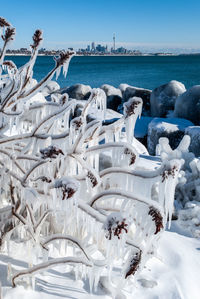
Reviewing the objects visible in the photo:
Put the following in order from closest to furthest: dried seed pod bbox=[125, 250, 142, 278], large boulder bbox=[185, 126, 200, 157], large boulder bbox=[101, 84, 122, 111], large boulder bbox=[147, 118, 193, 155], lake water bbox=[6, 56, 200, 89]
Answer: dried seed pod bbox=[125, 250, 142, 278], large boulder bbox=[185, 126, 200, 157], large boulder bbox=[147, 118, 193, 155], large boulder bbox=[101, 84, 122, 111], lake water bbox=[6, 56, 200, 89]

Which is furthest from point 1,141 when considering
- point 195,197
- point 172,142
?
point 172,142

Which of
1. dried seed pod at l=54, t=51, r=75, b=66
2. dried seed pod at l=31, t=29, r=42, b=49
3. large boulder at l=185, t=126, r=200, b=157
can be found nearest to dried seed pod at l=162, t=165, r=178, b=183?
dried seed pod at l=54, t=51, r=75, b=66

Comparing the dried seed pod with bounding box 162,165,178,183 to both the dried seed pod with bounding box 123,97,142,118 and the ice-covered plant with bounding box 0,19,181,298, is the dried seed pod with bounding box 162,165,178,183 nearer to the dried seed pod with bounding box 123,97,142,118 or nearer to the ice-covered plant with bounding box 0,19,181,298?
the ice-covered plant with bounding box 0,19,181,298

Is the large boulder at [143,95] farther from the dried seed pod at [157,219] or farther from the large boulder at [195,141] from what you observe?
the dried seed pod at [157,219]

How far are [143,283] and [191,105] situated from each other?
27.7ft

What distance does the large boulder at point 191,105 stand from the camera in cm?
991

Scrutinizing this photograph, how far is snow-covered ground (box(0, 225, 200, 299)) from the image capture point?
6.39 ft

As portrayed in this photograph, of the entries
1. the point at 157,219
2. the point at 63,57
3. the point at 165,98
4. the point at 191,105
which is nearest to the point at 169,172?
the point at 157,219

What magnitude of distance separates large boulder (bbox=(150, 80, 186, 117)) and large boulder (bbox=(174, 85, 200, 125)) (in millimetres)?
1881

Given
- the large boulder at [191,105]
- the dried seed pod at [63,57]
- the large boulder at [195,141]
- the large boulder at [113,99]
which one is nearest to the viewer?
the dried seed pod at [63,57]

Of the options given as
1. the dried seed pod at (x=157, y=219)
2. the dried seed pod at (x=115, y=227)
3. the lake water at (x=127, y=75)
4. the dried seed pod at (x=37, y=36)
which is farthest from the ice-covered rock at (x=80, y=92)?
the lake water at (x=127, y=75)

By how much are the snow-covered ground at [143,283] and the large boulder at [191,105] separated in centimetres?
790

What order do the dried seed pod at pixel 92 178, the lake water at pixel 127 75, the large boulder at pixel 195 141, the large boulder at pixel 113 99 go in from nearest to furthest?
the dried seed pod at pixel 92 178 → the large boulder at pixel 195 141 → the large boulder at pixel 113 99 → the lake water at pixel 127 75

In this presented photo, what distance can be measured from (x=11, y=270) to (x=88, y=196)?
25.3 inches
